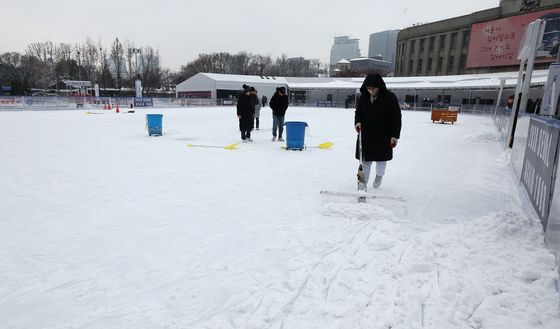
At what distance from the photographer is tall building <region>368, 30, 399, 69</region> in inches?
4620

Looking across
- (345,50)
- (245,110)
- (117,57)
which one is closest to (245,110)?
(245,110)

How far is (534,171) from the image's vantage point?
14.1 feet

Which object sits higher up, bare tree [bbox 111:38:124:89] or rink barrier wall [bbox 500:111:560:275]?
bare tree [bbox 111:38:124:89]

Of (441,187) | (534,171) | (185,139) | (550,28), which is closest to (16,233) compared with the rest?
(441,187)

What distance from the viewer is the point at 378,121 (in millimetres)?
4727

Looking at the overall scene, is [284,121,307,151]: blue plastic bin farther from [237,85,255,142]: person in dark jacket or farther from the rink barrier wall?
the rink barrier wall

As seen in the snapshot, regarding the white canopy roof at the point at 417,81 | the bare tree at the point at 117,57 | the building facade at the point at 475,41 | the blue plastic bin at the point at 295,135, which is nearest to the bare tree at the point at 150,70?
the bare tree at the point at 117,57

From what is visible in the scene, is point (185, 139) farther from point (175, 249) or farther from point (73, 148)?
point (175, 249)

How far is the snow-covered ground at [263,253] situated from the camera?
2207 mm

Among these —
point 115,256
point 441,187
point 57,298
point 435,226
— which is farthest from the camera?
point 441,187

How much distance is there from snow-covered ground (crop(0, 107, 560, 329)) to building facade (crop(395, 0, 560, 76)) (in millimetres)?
37941

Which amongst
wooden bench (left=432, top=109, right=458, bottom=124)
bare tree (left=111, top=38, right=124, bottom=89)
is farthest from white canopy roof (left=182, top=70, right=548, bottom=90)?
bare tree (left=111, top=38, right=124, bottom=89)

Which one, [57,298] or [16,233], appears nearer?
[57,298]

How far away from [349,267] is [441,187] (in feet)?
11.2
